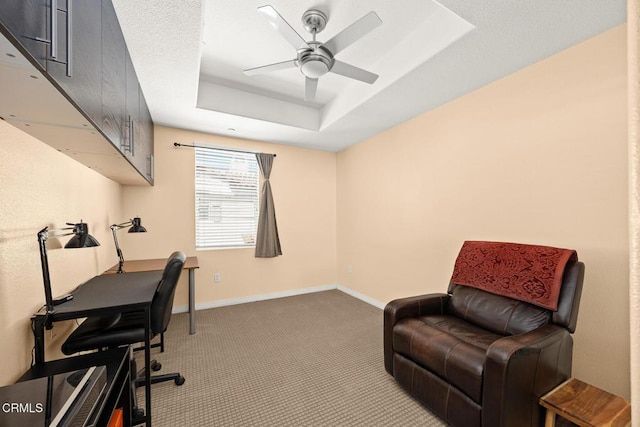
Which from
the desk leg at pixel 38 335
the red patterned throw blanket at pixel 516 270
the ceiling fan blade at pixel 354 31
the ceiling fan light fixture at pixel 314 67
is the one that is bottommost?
the desk leg at pixel 38 335

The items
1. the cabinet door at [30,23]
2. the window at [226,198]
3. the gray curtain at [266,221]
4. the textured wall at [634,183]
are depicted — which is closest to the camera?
the textured wall at [634,183]

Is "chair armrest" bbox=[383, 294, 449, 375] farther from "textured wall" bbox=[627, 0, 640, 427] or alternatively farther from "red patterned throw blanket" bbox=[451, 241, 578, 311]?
"textured wall" bbox=[627, 0, 640, 427]

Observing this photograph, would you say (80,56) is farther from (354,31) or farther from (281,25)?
(354,31)

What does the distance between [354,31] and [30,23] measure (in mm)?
1558

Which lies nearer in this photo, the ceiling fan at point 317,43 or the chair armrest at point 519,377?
the chair armrest at point 519,377

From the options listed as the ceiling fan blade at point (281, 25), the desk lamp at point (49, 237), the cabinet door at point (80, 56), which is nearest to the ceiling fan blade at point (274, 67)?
the ceiling fan blade at point (281, 25)

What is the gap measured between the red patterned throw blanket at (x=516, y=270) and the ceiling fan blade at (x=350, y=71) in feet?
5.42

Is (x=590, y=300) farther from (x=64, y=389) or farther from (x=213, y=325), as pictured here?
(x=213, y=325)

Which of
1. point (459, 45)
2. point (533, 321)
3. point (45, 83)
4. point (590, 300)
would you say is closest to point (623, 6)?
point (459, 45)

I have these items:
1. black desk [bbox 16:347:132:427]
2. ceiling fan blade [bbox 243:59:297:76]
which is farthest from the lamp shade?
ceiling fan blade [bbox 243:59:297:76]

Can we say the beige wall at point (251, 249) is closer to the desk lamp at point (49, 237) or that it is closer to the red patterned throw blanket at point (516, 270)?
the desk lamp at point (49, 237)

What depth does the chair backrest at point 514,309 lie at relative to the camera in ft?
5.49

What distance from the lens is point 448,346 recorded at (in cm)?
169

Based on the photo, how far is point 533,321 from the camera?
5.82 feet
